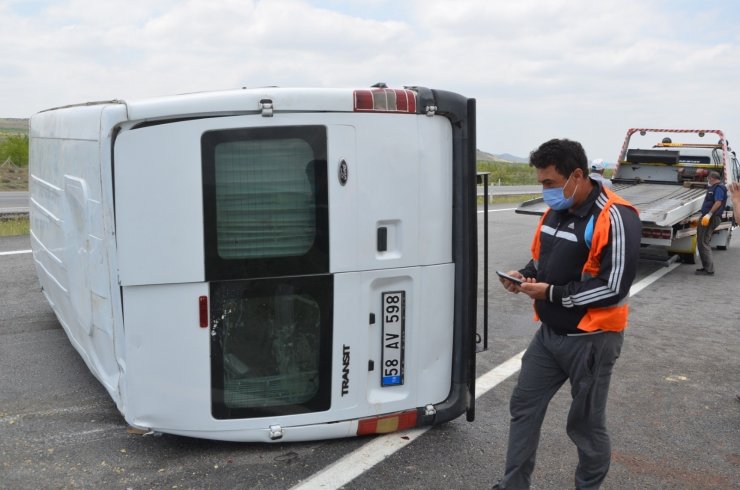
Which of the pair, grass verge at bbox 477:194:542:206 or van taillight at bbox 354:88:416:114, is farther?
grass verge at bbox 477:194:542:206

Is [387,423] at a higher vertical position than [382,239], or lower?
lower

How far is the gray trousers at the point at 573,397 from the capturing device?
3.51 m

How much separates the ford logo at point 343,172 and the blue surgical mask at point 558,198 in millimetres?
1063


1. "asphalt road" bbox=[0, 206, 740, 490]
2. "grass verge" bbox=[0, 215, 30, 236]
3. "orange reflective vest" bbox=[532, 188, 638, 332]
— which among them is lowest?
"asphalt road" bbox=[0, 206, 740, 490]

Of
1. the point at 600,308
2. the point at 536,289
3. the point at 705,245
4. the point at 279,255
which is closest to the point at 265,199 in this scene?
the point at 279,255

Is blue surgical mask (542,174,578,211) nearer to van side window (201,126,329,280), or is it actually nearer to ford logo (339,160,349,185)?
ford logo (339,160,349,185)

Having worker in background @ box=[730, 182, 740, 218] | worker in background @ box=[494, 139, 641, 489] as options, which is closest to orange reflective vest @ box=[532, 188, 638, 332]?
worker in background @ box=[494, 139, 641, 489]

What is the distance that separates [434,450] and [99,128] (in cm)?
263

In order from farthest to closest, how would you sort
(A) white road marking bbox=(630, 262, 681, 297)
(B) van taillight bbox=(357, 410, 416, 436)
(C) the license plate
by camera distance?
(A) white road marking bbox=(630, 262, 681, 297) → (B) van taillight bbox=(357, 410, 416, 436) → (C) the license plate

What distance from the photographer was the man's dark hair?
3512mm

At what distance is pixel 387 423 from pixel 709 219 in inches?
339

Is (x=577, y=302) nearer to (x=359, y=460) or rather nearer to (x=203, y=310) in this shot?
(x=359, y=460)

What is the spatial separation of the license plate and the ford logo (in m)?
0.70

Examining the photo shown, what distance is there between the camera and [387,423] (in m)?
4.39
